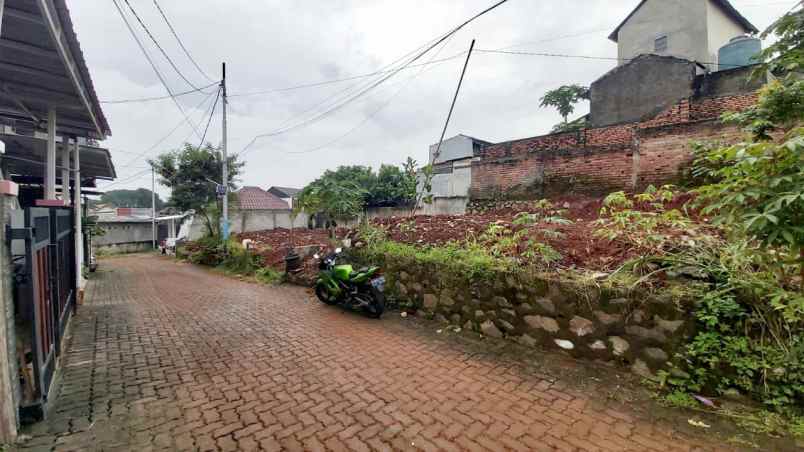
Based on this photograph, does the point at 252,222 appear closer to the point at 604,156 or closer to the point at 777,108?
the point at 604,156

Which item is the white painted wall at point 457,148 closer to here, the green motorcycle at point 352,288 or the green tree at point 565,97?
the green tree at point 565,97

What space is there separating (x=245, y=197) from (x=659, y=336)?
23772 mm

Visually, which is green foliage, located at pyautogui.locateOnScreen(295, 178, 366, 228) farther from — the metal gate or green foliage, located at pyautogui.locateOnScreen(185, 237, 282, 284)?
the metal gate

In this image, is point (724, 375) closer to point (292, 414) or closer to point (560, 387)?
point (560, 387)

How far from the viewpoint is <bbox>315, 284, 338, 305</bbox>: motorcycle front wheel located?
5.84m

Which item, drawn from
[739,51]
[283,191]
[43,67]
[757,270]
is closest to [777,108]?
[757,270]

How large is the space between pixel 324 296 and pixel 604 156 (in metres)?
7.87

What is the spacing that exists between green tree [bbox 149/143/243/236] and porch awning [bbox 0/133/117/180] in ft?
13.0

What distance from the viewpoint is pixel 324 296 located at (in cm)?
601

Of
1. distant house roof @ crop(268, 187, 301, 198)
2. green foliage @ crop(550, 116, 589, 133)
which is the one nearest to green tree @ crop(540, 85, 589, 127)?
green foliage @ crop(550, 116, 589, 133)

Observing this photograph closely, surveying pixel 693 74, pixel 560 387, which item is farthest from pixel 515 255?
pixel 693 74

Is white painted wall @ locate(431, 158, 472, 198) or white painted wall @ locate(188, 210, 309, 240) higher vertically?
white painted wall @ locate(431, 158, 472, 198)

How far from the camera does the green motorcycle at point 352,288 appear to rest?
509cm

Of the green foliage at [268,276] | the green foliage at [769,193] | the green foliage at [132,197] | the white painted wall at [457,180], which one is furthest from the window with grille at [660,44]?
the green foliage at [132,197]
